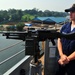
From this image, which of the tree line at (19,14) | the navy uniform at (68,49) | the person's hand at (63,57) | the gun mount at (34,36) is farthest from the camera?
the tree line at (19,14)

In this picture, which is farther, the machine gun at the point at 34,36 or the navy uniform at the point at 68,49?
the navy uniform at the point at 68,49

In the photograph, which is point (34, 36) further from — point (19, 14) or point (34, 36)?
point (19, 14)

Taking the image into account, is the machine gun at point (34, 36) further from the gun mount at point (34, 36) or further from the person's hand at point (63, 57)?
the person's hand at point (63, 57)

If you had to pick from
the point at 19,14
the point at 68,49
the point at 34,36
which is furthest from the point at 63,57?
the point at 19,14

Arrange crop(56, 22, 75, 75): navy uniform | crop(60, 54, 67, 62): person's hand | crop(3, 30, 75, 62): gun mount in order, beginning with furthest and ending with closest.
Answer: crop(56, 22, 75, 75): navy uniform < crop(60, 54, 67, 62): person's hand < crop(3, 30, 75, 62): gun mount

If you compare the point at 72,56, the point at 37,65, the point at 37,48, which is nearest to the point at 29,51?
the point at 37,48

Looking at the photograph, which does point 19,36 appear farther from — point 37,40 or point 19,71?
point 19,71

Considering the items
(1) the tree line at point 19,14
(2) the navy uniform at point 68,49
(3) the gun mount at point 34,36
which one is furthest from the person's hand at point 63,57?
(1) the tree line at point 19,14

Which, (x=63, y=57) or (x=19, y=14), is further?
(x=19, y=14)

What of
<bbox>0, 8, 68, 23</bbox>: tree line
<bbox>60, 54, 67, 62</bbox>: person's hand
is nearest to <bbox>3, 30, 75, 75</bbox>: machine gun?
<bbox>60, 54, 67, 62</bbox>: person's hand

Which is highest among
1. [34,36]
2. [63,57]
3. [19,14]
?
[34,36]

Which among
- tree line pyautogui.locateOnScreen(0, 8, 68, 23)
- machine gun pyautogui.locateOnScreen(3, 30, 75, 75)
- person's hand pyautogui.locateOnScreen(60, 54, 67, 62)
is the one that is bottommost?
tree line pyautogui.locateOnScreen(0, 8, 68, 23)

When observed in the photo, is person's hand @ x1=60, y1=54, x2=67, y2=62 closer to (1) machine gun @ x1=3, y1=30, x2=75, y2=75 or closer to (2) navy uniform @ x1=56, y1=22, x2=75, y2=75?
(2) navy uniform @ x1=56, y1=22, x2=75, y2=75

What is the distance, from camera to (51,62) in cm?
357
